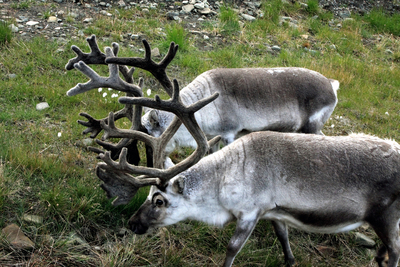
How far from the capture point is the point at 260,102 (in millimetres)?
5883

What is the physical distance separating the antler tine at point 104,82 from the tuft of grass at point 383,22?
29.6 feet

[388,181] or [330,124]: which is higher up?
[388,181]

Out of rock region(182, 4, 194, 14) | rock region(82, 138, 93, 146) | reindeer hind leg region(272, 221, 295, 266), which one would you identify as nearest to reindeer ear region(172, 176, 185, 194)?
reindeer hind leg region(272, 221, 295, 266)

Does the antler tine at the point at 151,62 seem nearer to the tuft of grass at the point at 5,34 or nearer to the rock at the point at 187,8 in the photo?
the tuft of grass at the point at 5,34

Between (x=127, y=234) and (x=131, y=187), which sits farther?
(x=127, y=234)

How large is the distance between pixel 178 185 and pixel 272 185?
0.88 m

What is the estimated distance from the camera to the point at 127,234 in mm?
4504

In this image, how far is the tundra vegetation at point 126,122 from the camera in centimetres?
428

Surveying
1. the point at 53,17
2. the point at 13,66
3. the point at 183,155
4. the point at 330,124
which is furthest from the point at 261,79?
the point at 53,17

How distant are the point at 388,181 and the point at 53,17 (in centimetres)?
717

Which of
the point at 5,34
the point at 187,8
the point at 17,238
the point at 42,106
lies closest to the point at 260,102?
the point at 42,106

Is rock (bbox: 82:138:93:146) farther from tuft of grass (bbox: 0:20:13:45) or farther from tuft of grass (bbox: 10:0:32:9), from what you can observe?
tuft of grass (bbox: 10:0:32:9)

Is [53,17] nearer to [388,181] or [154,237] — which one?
[154,237]

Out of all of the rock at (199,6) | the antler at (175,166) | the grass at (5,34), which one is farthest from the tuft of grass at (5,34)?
the antler at (175,166)
